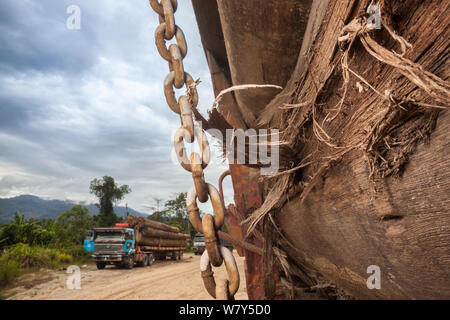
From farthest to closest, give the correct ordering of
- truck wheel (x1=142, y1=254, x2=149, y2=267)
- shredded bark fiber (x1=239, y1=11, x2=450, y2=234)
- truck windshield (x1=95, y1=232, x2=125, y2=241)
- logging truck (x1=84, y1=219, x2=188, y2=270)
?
1. truck wheel (x1=142, y1=254, x2=149, y2=267)
2. truck windshield (x1=95, y1=232, x2=125, y2=241)
3. logging truck (x1=84, y1=219, x2=188, y2=270)
4. shredded bark fiber (x1=239, y1=11, x2=450, y2=234)

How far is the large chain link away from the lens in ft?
3.02

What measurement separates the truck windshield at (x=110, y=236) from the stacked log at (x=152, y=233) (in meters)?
1.02

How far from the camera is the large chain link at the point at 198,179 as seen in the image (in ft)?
3.02

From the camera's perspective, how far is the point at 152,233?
1443 centimetres

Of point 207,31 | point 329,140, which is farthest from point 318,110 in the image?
point 207,31

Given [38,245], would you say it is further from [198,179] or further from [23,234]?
[198,179]

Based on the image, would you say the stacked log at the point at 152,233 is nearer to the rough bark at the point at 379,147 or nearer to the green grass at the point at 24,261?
the green grass at the point at 24,261

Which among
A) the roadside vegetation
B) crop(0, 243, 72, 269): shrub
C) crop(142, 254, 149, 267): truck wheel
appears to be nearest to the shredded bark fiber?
the roadside vegetation

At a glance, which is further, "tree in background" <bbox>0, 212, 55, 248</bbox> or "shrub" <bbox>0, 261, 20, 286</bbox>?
"tree in background" <bbox>0, 212, 55, 248</bbox>

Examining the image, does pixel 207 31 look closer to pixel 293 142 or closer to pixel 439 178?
pixel 293 142

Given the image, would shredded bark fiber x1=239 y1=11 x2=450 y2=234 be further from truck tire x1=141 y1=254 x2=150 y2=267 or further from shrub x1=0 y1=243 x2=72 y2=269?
truck tire x1=141 y1=254 x2=150 y2=267

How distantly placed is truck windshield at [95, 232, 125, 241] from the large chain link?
39.9ft

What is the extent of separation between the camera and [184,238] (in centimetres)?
2020
